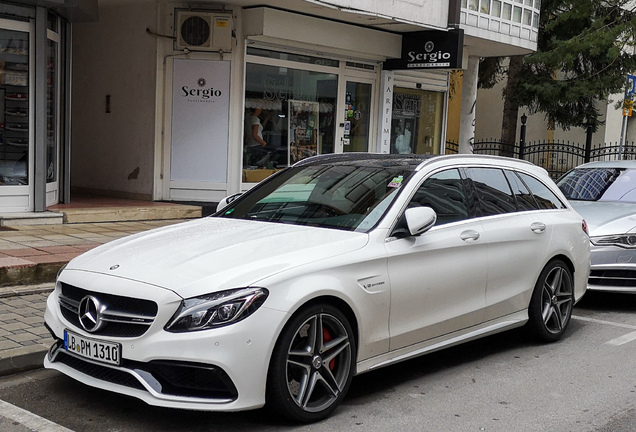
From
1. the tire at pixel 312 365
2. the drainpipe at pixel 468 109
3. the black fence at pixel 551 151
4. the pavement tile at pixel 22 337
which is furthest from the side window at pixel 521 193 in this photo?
the black fence at pixel 551 151

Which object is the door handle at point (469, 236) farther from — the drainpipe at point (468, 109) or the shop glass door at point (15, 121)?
the drainpipe at point (468, 109)

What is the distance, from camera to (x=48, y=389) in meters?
5.11

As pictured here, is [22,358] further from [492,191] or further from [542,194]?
[542,194]

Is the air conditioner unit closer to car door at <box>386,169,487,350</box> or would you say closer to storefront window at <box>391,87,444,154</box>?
storefront window at <box>391,87,444,154</box>

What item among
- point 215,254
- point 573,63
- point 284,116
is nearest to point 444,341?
point 215,254

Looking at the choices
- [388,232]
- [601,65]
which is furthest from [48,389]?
[601,65]

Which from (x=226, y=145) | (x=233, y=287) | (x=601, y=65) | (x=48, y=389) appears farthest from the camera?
(x=601, y=65)

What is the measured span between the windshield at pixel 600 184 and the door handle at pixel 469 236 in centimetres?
430

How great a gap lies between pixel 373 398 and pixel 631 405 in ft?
5.69

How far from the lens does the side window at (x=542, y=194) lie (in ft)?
22.5

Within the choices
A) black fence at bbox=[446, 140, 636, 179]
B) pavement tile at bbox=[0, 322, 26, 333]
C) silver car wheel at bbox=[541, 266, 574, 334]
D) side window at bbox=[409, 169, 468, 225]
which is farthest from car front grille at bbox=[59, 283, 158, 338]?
black fence at bbox=[446, 140, 636, 179]

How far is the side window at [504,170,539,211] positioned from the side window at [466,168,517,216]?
0.08 metres

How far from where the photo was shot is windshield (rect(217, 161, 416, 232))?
211 inches

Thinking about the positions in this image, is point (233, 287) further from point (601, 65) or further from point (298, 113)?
point (601, 65)
